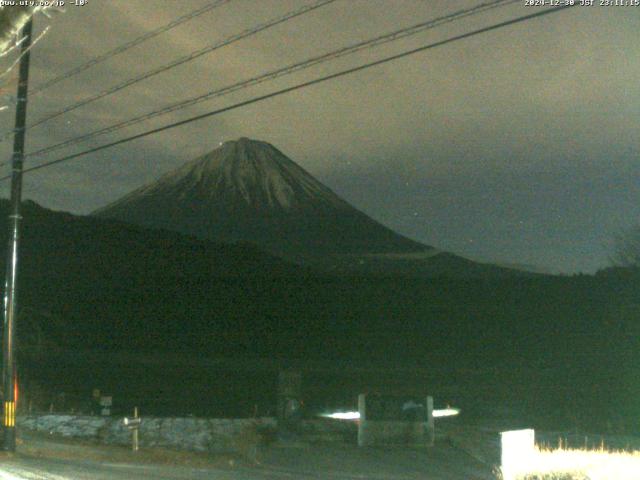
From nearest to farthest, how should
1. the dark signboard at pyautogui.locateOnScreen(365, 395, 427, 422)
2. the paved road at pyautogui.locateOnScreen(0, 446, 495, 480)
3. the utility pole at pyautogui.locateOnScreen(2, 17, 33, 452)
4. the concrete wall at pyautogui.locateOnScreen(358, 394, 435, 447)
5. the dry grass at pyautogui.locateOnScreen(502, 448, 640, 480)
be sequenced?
the dry grass at pyautogui.locateOnScreen(502, 448, 640, 480), the paved road at pyautogui.locateOnScreen(0, 446, 495, 480), the utility pole at pyautogui.locateOnScreen(2, 17, 33, 452), the concrete wall at pyautogui.locateOnScreen(358, 394, 435, 447), the dark signboard at pyautogui.locateOnScreen(365, 395, 427, 422)

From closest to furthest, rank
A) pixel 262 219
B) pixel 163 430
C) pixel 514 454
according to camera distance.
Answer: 1. pixel 514 454
2. pixel 163 430
3. pixel 262 219

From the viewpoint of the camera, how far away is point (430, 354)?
208ft

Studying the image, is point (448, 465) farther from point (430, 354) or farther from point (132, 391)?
point (430, 354)

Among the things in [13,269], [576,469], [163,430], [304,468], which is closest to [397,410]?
[304,468]

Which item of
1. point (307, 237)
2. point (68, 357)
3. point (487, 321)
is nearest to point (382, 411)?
point (68, 357)

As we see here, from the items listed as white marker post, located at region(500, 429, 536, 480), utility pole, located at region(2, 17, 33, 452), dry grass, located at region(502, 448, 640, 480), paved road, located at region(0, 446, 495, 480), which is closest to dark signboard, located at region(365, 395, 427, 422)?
paved road, located at region(0, 446, 495, 480)

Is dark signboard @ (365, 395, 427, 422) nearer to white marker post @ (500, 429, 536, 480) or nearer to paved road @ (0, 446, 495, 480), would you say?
paved road @ (0, 446, 495, 480)

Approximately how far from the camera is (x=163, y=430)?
2392 centimetres

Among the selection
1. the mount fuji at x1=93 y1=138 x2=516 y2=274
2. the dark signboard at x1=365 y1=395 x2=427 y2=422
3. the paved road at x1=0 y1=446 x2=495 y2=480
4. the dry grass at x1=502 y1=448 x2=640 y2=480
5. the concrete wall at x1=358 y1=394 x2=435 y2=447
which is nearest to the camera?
the dry grass at x1=502 y1=448 x2=640 y2=480

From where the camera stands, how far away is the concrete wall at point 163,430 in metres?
23.0

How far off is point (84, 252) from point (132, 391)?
4295 cm

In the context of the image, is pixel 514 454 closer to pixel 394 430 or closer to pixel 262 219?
pixel 394 430

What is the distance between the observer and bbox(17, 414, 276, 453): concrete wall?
2300cm

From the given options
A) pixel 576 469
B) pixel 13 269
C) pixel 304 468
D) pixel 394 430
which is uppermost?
pixel 13 269
